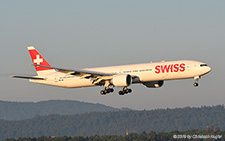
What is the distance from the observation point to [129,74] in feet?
249

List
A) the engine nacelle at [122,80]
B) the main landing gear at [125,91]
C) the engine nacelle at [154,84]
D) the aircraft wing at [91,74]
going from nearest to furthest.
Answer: the engine nacelle at [122,80]
the aircraft wing at [91,74]
the main landing gear at [125,91]
the engine nacelle at [154,84]

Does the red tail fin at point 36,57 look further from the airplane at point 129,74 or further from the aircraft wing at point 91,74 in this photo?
the aircraft wing at point 91,74

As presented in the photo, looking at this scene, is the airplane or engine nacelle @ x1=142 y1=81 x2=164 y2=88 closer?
the airplane

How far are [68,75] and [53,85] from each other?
15.2 feet

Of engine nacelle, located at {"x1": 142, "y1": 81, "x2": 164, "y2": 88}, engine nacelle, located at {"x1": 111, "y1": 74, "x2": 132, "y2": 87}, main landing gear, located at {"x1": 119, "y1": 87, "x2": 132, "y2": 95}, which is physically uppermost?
engine nacelle, located at {"x1": 111, "y1": 74, "x2": 132, "y2": 87}

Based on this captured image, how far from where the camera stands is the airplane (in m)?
73.2

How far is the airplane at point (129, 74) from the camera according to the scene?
7319cm

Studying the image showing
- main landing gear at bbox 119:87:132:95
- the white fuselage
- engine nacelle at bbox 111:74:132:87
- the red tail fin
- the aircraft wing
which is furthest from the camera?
the red tail fin

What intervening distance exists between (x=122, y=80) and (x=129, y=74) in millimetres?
2515

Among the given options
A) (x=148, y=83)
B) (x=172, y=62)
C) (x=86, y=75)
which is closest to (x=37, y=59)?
(x=86, y=75)

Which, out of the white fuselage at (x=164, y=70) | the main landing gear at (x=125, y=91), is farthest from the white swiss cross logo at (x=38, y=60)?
the main landing gear at (x=125, y=91)

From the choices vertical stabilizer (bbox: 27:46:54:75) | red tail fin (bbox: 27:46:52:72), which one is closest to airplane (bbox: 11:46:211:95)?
vertical stabilizer (bbox: 27:46:54:75)

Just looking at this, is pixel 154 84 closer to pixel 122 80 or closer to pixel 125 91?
pixel 125 91

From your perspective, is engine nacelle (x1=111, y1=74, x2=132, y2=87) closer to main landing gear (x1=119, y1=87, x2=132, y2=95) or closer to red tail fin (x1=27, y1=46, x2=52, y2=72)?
main landing gear (x1=119, y1=87, x2=132, y2=95)
